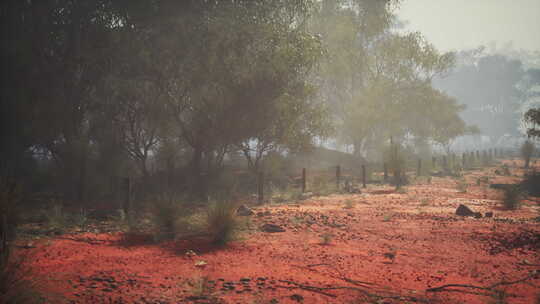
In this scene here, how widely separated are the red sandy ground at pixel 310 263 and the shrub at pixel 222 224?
1.03ft

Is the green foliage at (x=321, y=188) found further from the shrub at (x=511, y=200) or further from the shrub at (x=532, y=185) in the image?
the shrub at (x=532, y=185)

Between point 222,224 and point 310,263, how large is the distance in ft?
7.51

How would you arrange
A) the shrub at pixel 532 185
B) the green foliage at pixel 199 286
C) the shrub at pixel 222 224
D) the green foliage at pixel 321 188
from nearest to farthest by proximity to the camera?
the green foliage at pixel 199 286 → the shrub at pixel 222 224 → the green foliage at pixel 321 188 → the shrub at pixel 532 185

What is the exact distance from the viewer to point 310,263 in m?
7.82

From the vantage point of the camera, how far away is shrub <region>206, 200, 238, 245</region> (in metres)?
8.95

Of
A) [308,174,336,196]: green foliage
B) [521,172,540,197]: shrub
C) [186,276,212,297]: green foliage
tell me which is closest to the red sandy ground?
[186,276,212,297]: green foliage

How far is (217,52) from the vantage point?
18125 millimetres

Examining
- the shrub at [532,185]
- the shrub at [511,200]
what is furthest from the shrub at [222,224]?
the shrub at [532,185]

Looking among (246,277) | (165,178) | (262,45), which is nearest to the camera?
(246,277)

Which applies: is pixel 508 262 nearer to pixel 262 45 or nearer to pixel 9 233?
pixel 9 233

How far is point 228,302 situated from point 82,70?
16.5 metres

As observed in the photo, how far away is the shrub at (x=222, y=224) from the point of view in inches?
352

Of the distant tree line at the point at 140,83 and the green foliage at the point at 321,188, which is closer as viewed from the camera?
the distant tree line at the point at 140,83

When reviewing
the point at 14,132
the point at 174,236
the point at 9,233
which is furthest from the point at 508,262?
the point at 14,132
